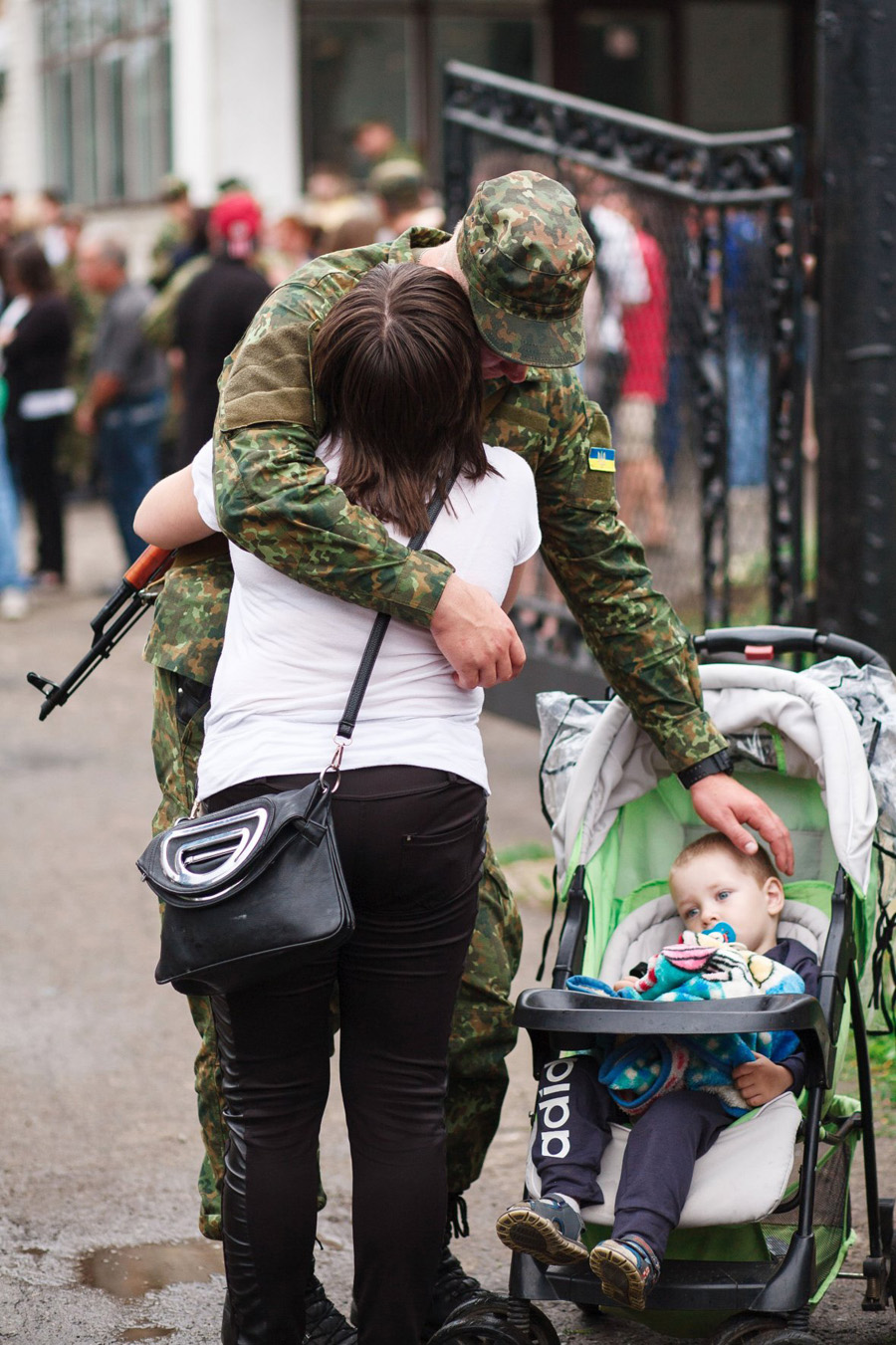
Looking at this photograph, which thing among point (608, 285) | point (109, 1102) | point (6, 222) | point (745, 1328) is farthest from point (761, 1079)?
point (6, 222)

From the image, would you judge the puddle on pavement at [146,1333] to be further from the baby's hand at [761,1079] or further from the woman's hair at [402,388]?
the woman's hair at [402,388]

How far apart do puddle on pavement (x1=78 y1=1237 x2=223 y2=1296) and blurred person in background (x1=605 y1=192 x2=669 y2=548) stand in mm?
3729

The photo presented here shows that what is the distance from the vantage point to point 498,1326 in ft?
9.32

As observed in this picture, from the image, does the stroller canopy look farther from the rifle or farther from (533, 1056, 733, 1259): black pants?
the rifle

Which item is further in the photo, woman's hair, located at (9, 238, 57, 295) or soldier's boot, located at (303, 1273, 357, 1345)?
woman's hair, located at (9, 238, 57, 295)

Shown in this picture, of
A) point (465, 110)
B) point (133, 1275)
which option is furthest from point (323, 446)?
point (465, 110)

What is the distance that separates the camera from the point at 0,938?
552 centimetres

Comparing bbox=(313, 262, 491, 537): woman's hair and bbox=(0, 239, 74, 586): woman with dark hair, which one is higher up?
bbox=(313, 262, 491, 537): woman's hair

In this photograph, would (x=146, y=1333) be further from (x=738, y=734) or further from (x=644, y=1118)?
(x=738, y=734)

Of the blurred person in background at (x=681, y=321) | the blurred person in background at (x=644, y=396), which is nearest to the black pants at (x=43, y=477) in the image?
the blurred person in background at (x=644, y=396)

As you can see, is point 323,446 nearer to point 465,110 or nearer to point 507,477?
point 507,477

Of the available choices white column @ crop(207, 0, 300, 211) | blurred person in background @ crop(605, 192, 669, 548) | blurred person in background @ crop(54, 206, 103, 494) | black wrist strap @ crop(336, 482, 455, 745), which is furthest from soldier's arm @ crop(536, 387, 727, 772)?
white column @ crop(207, 0, 300, 211)

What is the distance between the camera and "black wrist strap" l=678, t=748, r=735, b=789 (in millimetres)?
3180

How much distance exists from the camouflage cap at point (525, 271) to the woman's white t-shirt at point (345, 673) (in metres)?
0.18
